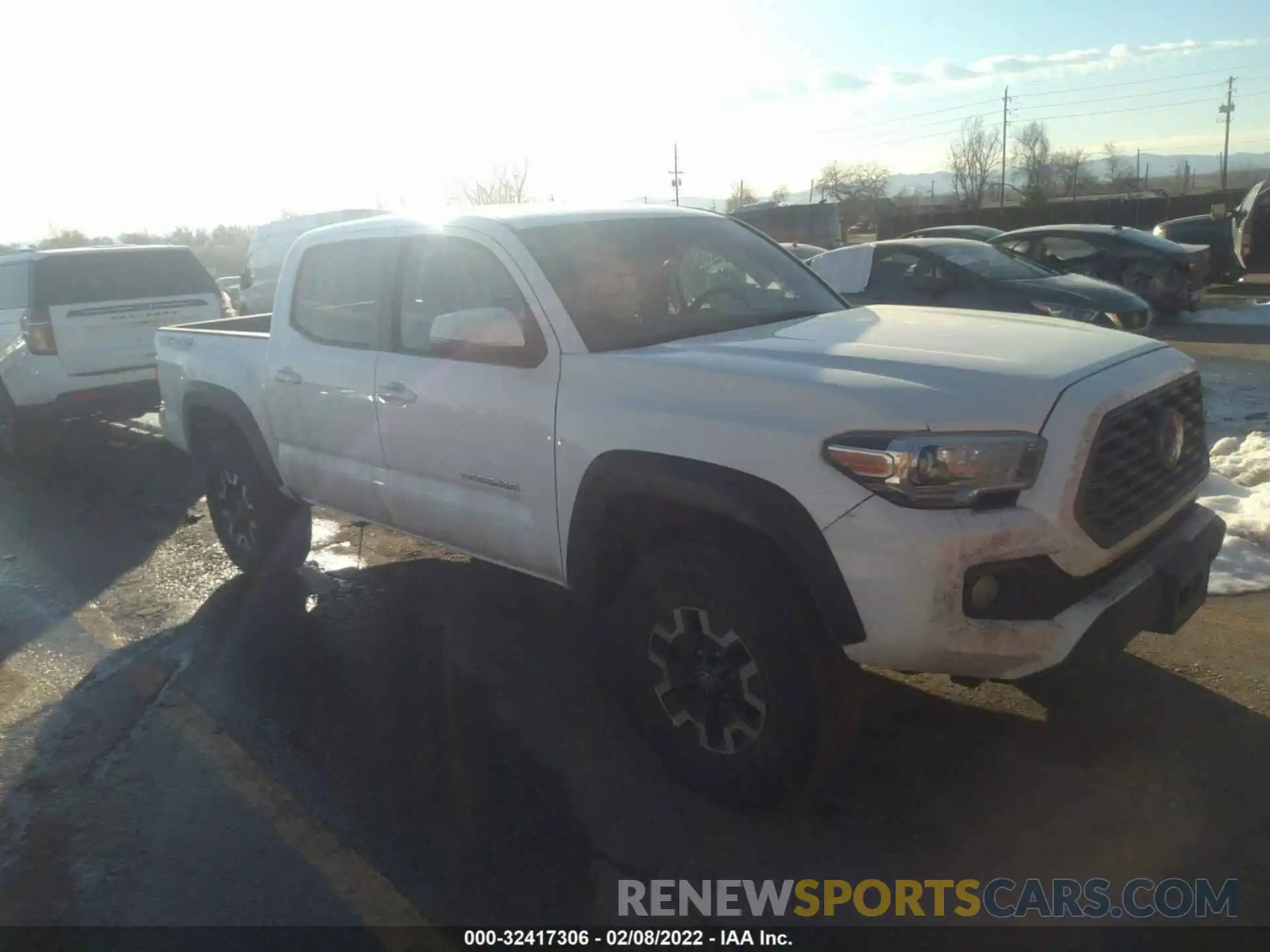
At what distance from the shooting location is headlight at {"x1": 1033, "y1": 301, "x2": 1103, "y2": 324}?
32.6 ft

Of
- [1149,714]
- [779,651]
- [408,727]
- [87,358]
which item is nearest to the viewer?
[779,651]

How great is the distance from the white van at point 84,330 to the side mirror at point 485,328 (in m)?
6.79

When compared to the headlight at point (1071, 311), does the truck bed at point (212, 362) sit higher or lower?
higher

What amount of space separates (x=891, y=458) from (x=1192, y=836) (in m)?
1.50

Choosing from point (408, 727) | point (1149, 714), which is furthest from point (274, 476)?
point (1149, 714)

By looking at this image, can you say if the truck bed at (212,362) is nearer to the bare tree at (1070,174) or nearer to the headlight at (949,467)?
the headlight at (949,467)

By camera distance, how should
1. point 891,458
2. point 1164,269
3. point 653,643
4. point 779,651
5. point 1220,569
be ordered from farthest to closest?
point 1164,269, point 1220,569, point 653,643, point 779,651, point 891,458

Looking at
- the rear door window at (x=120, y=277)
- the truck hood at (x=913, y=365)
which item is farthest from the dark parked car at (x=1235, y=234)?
the truck hood at (x=913, y=365)

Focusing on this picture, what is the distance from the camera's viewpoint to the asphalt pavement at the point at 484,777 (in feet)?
10.1

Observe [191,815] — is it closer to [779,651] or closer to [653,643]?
[653,643]

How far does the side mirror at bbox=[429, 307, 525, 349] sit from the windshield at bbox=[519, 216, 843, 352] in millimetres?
229

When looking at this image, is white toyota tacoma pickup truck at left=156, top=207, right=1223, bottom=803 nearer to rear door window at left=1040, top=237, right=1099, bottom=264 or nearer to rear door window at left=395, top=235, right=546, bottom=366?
rear door window at left=395, top=235, right=546, bottom=366

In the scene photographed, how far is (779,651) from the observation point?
9.88ft

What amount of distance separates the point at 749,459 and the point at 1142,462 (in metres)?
1.23
